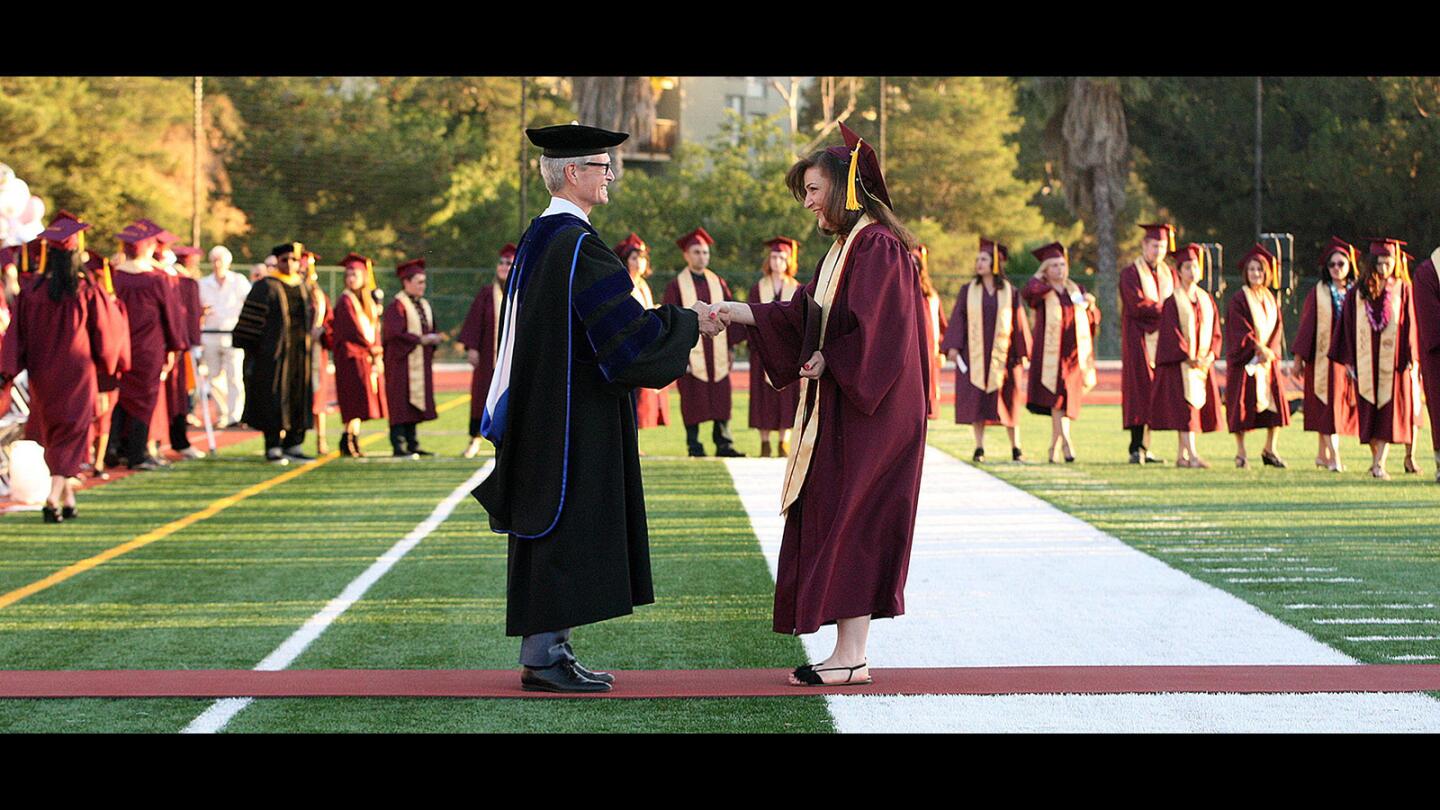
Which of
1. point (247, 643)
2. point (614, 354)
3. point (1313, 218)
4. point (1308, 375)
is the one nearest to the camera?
point (614, 354)

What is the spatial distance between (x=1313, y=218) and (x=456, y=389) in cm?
1898

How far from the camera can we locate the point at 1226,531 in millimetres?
11000

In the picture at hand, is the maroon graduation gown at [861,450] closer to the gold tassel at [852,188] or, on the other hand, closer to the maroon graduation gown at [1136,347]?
the gold tassel at [852,188]

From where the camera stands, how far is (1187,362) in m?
15.8

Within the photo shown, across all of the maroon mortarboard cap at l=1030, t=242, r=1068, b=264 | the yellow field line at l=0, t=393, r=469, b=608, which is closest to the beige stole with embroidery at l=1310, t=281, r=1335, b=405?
the maroon mortarboard cap at l=1030, t=242, r=1068, b=264

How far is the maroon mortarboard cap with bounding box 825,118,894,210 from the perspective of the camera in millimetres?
6289

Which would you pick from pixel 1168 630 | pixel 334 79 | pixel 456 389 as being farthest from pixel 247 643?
pixel 334 79

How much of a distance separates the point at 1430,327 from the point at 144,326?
10.4 m

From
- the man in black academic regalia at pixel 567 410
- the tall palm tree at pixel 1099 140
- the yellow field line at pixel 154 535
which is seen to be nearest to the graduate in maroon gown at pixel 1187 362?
the yellow field line at pixel 154 535

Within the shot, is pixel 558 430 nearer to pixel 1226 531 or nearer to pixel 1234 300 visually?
pixel 1226 531

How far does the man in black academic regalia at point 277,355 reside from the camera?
53.5ft

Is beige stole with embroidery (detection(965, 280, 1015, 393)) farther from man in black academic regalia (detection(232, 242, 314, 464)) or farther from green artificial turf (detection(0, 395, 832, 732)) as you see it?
man in black academic regalia (detection(232, 242, 314, 464))

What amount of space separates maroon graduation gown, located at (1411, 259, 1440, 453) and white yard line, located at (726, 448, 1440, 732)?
138 inches

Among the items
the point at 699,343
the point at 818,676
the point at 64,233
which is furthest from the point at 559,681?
the point at 699,343
